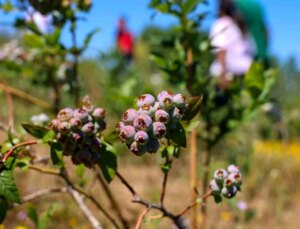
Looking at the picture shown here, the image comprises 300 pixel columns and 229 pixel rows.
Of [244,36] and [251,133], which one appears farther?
[244,36]

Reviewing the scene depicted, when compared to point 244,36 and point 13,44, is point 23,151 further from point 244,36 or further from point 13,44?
point 244,36

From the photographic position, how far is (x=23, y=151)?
1.15 m

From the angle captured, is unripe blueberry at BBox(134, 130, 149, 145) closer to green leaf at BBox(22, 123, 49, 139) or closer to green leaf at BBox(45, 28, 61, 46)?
green leaf at BBox(22, 123, 49, 139)

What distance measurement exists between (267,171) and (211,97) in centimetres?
370

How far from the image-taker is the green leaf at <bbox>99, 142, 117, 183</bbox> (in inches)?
39.8

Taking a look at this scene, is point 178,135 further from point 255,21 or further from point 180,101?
point 255,21

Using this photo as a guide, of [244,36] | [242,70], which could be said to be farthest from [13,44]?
[244,36]

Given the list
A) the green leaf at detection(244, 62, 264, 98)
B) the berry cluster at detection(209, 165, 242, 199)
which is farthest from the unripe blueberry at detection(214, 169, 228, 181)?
the green leaf at detection(244, 62, 264, 98)

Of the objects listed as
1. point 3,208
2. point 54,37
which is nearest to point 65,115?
point 3,208

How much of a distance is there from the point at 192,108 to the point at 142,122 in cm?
12

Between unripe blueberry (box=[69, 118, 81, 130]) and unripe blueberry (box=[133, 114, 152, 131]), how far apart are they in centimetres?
12

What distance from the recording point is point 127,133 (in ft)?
2.72

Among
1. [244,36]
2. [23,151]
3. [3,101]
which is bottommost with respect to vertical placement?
[23,151]

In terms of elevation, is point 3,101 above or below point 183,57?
above
